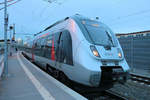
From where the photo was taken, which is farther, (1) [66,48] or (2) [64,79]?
(2) [64,79]

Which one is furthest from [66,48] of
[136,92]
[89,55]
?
[136,92]

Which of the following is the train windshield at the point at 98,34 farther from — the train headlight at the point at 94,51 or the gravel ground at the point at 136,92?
the gravel ground at the point at 136,92

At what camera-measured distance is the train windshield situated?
14.7 feet

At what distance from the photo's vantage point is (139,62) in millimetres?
9883

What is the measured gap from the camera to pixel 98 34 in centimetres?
472

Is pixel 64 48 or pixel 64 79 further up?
pixel 64 48

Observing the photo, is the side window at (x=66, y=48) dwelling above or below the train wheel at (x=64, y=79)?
above

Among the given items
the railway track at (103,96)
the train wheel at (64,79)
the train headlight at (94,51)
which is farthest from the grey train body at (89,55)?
the railway track at (103,96)

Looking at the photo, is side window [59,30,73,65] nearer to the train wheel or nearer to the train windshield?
the train wheel

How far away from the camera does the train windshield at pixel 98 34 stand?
447 cm

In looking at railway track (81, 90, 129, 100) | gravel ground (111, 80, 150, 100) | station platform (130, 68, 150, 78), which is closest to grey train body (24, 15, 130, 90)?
railway track (81, 90, 129, 100)

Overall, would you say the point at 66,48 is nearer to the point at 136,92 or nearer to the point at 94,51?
the point at 94,51

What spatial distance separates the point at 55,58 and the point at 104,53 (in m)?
2.40

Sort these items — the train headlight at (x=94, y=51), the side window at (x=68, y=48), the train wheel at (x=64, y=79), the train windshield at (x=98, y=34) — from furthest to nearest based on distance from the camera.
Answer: the train wheel at (x=64, y=79) < the train windshield at (x=98, y=34) < the side window at (x=68, y=48) < the train headlight at (x=94, y=51)
